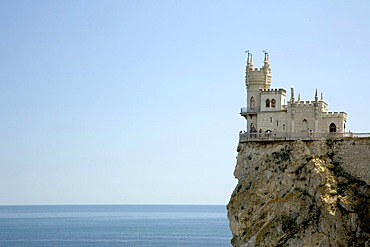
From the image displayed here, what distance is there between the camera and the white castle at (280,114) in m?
75.9

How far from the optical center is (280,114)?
7744cm

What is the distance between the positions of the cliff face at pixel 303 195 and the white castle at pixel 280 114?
1721mm

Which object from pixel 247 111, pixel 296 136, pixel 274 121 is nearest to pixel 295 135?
pixel 296 136

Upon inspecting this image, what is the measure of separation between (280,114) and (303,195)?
10420mm

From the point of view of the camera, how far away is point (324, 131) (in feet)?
249

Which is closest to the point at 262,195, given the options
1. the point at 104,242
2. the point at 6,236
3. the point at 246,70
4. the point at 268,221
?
the point at 268,221

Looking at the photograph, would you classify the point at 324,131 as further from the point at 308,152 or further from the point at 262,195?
the point at 262,195

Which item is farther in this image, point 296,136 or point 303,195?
point 296,136

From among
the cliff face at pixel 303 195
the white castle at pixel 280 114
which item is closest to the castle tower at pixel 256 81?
the white castle at pixel 280 114

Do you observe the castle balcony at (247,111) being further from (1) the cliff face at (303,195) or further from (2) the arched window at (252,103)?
(1) the cliff face at (303,195)

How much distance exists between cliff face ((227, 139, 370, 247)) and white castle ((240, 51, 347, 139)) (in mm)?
1721

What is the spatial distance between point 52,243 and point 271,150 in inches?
3254

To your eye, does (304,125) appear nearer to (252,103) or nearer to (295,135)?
(295,135)

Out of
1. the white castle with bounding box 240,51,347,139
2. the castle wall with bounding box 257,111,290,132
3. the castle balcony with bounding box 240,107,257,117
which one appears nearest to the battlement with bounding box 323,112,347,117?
the white castle with bounding box 240,51,347,139
